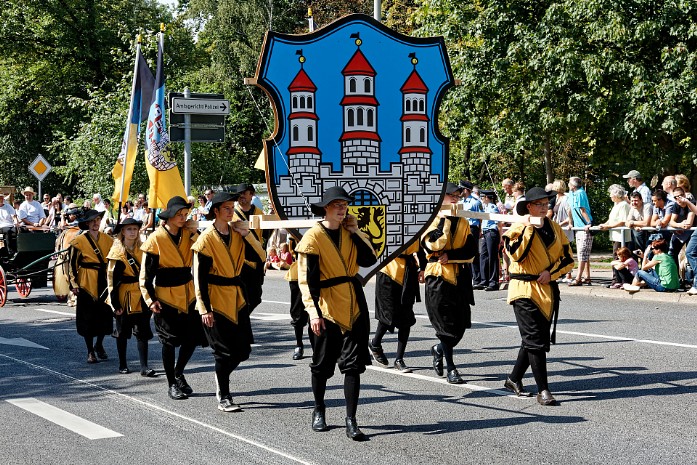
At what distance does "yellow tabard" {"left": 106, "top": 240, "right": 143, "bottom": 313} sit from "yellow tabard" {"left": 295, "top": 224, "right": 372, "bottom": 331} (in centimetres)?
340

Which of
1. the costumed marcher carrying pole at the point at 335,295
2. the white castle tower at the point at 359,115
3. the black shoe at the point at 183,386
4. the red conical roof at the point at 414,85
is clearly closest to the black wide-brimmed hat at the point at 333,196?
the costumed marcher carrying pole at the point at 335,295

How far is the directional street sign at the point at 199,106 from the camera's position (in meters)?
15.7

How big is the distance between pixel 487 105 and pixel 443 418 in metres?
17.0

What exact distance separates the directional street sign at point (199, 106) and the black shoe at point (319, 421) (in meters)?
9.47

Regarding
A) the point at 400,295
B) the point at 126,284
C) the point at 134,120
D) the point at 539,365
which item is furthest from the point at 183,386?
the point at 134,120

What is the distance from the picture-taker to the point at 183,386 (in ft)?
28.5

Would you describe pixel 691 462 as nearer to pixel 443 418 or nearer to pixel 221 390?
pixel 443 418

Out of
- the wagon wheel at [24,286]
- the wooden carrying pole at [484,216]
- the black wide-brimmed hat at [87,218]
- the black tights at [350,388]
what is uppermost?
the black wide-brimmed hat at [87,218]

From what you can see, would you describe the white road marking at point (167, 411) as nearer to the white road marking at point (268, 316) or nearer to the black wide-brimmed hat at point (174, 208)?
the black wide-brimmed hat at point (174, 208)

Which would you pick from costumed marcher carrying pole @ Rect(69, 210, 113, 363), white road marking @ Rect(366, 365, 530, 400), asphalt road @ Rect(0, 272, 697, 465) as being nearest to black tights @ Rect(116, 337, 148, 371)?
asphalt road @ Rect(0, 272, 697, 465)

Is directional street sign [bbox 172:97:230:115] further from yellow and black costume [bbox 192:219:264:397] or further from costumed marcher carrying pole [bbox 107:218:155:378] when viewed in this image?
yellow and black costume [bbox 192:219:264:397]

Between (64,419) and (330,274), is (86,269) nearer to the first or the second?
(64,419)

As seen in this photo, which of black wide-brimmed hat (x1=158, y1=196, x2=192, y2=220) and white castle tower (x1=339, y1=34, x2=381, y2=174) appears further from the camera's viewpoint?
black wide-brimmed hat (x1=158, y1=196, x2=192, y2=220)

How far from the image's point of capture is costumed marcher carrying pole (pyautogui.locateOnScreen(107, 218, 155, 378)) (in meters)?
9.88
